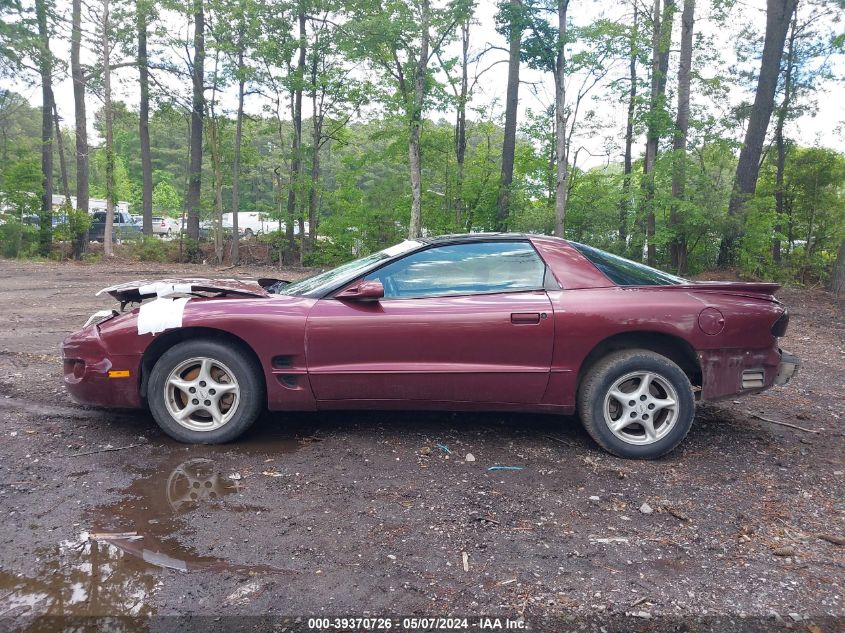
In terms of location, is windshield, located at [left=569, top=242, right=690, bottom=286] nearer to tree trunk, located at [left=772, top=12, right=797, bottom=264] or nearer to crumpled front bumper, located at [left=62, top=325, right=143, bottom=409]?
crumpled front bumper, located at [left=62, top=325, right=143, bottom=409]

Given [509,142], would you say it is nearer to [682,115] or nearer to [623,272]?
[682,115]

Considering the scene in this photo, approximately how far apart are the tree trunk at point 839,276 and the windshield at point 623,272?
11428 millimetres

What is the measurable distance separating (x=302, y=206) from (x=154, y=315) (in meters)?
17.4

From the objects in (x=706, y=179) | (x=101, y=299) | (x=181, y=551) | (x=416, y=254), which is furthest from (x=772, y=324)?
(x=706, y=179)

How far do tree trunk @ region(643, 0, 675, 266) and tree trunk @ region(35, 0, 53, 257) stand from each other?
20767 mm

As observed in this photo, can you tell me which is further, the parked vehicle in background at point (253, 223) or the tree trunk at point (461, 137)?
the parked vehicle in background at point (253, 223)

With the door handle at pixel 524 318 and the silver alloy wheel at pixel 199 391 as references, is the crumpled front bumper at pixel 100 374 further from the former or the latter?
the door handle at pixel 524 318

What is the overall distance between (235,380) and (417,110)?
1459 cm

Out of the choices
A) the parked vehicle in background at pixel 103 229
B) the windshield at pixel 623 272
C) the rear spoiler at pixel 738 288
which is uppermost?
the parked vehicle in background at pixel 103 229

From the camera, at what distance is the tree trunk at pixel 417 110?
15578 millimetres

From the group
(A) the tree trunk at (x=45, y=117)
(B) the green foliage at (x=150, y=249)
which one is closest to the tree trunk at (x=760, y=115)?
(B) the green foliage at (x=150, y=249)

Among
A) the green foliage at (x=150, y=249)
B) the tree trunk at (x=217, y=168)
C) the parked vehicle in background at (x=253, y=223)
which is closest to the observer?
the tree trunk at (x=217, y=168)

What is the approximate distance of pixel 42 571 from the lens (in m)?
2.43

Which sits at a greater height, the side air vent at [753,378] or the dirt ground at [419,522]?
the side air vent at [753,378]
